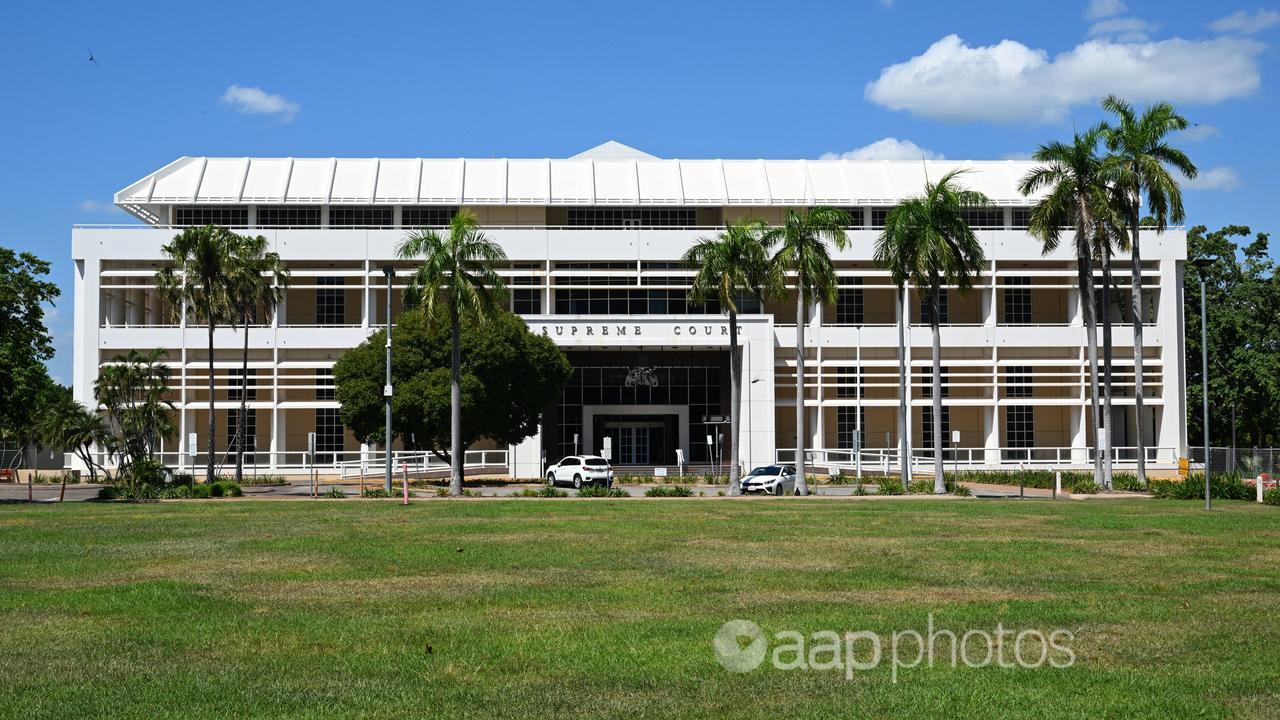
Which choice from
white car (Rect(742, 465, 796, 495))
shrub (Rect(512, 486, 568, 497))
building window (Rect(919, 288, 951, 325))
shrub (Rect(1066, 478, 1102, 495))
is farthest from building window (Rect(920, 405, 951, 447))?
shrub (Rect(512, 486, 568, 497))

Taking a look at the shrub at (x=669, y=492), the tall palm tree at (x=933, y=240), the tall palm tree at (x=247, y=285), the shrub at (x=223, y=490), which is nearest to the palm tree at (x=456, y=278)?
the shrub at (x=223, y=490)

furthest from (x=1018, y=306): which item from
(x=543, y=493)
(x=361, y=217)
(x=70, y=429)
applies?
(x=70, y=429)

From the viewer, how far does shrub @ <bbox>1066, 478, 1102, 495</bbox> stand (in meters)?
48.6

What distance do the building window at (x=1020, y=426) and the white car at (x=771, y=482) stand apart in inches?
1105

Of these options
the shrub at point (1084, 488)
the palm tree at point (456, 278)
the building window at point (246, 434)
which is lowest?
the shrub at point (1084, 488)

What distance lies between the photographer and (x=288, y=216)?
256 feet

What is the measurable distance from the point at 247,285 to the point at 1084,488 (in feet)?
126

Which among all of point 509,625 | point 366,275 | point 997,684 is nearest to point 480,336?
point 366,275

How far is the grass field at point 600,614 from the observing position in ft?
34.6

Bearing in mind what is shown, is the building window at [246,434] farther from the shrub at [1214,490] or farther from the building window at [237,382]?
the shrub at [1214,490]

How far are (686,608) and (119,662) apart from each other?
20.1ft

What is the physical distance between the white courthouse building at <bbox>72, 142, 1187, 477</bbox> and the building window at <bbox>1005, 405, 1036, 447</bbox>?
98 millimetres

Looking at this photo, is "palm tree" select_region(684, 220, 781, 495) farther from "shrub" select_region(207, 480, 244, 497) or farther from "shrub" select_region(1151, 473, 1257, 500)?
"shrub" select_region(207, 480, 244, 497)

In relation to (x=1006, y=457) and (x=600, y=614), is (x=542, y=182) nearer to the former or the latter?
(x=1006, y=457)
